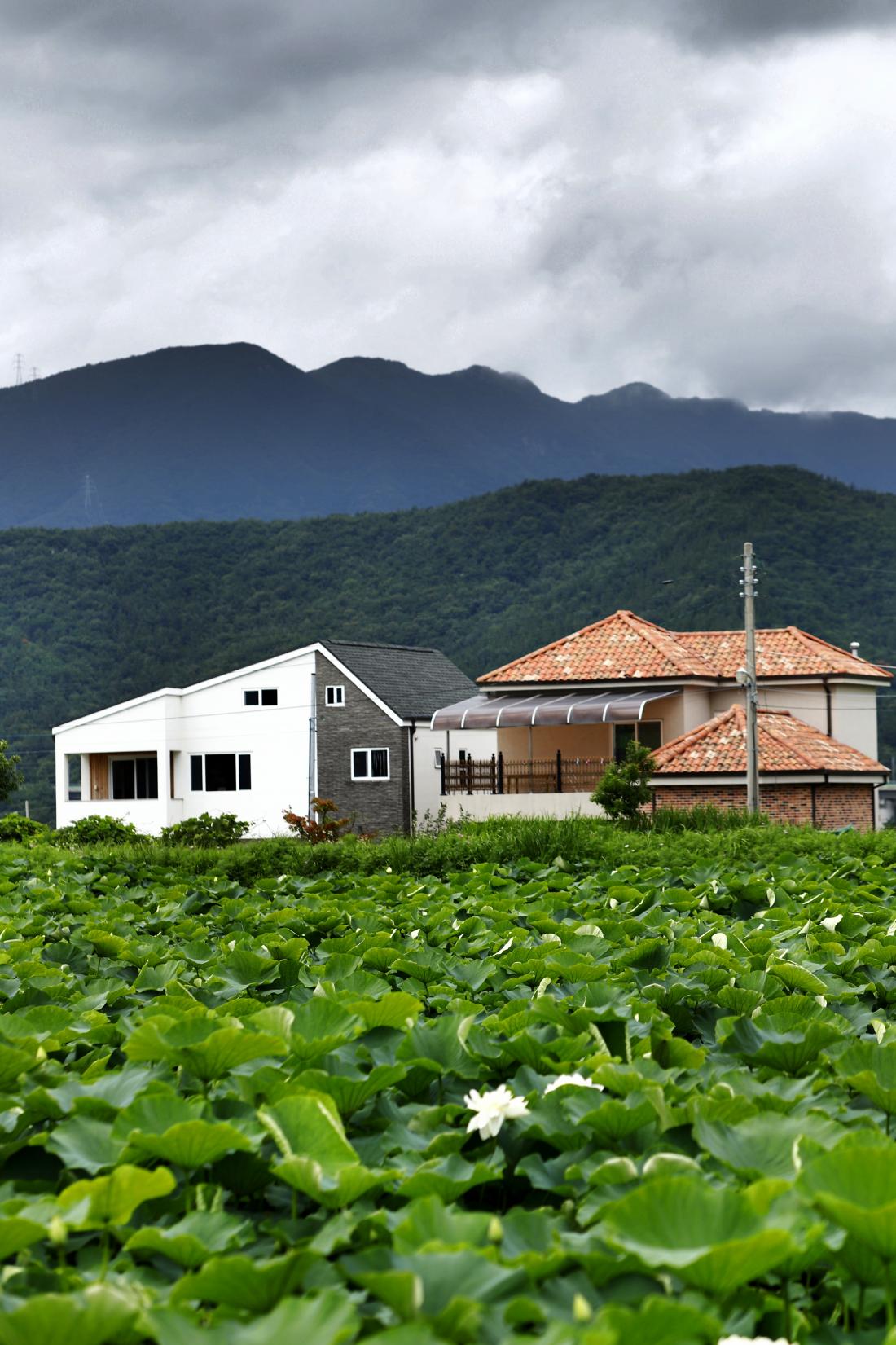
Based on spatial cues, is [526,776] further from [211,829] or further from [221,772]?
[221,772]

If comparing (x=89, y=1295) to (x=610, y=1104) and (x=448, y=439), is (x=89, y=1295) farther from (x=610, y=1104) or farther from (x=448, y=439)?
(x=448, y=439)

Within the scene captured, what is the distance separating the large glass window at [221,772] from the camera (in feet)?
134

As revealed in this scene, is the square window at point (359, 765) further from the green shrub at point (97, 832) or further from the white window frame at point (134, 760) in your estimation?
the green shrub at point (97, 832)

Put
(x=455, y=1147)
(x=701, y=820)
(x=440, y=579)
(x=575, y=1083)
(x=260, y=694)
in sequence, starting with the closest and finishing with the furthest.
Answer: (x=455, y=1147) → (x=575, y=1083) → (x=701, y=820) → (x=260, y=694) → (x=440, y=579)

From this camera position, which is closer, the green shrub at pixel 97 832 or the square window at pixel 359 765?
the green shrub at pixel 97 832

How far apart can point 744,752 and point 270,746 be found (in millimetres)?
16906

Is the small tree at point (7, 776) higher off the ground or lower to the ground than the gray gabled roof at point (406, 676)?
lower

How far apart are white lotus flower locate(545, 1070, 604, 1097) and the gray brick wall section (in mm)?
35884

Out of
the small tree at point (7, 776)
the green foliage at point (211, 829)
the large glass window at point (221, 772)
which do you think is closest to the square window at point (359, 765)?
the large glass window at point (221, 772)

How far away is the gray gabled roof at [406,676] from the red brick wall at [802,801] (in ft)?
41.9

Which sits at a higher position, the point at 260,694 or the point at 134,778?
the point at 260,694

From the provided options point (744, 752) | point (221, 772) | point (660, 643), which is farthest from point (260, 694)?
point (744, 752)

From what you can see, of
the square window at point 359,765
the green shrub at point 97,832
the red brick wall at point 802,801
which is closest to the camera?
the green shrub at point 97,832

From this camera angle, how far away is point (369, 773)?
39438mm
